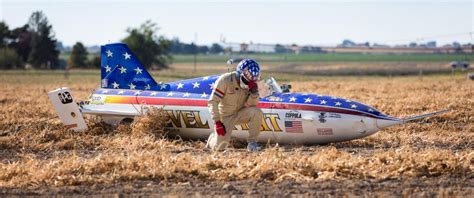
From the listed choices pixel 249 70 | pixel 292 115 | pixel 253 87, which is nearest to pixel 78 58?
pixel 292 115

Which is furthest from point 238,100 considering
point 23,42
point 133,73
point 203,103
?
point 23,42

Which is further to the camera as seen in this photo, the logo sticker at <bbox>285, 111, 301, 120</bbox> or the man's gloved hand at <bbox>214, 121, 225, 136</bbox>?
the logo sticker at <bbox>285, 111, 301, 120</bbox>

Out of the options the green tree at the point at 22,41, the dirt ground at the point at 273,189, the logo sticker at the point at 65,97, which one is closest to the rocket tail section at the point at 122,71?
the logo sticker at the point at 65,97

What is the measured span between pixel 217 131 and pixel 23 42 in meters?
75.3

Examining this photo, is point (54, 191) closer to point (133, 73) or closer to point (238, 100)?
point (238, 100)

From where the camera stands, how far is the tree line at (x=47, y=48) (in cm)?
7588

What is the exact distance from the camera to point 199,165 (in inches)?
422

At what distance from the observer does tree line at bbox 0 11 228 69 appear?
249 feet

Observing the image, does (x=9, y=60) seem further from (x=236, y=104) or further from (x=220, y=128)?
(x=220, y=128)

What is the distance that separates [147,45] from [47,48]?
39.6 ft

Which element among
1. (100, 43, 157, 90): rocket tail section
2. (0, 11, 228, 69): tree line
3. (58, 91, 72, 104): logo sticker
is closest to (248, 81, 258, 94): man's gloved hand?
(100, 43, 157, 90): rocket tail section

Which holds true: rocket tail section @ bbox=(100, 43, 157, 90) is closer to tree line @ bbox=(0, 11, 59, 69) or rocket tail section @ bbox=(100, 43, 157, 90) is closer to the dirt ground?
the dirt ground

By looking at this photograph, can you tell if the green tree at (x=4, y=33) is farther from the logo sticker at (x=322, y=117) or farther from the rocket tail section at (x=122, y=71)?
the logo sticker at (x=322, y=117)

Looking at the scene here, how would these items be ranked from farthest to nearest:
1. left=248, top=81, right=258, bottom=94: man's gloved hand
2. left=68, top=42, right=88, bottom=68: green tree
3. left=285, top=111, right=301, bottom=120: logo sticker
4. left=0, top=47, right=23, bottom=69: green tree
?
left=68, top=42, right=88, bottom=68: green tree
left=0, top=47, right=23, bottom=69: green tree
left=285, top=111, right=301, bottom=120: logo sticker
left=248, top=81, right=258, bottom=94: man's gloved hand
